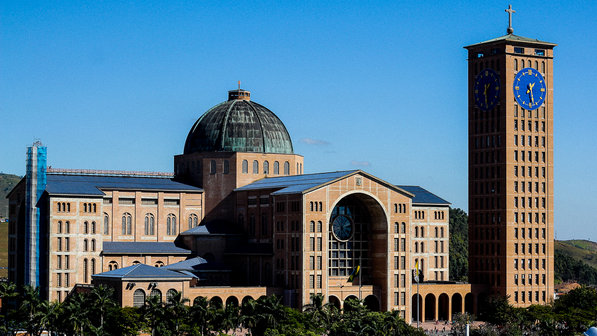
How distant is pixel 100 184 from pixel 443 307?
48.3 metres

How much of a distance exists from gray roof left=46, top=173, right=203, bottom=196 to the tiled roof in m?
8.56

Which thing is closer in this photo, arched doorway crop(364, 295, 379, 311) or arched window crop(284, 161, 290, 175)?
arched doorway crop(364, 295, 379, 311)

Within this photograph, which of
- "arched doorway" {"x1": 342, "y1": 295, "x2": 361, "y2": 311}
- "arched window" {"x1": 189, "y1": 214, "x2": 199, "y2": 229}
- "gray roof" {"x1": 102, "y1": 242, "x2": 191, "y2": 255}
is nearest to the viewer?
"arched doorway" {"x1": 342, "y1": 295, "x2": 361, "y2": 311}

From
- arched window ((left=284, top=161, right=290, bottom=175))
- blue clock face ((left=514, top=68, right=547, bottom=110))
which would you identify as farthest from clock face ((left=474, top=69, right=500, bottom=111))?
arched window ((left=284, top=161, right=290, bottom=175))

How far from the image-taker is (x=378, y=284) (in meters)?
134

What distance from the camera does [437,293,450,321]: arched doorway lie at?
467 ft

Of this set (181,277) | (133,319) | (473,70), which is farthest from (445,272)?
(133,319)

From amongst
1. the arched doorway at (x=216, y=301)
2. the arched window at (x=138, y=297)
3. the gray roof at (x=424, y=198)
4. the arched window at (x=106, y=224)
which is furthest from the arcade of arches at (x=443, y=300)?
the arched window at (x=106, y=224)

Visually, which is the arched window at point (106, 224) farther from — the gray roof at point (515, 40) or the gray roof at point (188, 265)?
the gray roof at point (515, 40)

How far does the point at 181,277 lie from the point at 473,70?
1998 inches

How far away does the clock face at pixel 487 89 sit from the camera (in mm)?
142125

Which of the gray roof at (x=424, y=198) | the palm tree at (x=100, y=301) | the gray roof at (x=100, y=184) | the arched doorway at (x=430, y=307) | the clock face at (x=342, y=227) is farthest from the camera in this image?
the gray roof at (x=424, y=198)

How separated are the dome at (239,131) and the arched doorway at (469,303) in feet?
103

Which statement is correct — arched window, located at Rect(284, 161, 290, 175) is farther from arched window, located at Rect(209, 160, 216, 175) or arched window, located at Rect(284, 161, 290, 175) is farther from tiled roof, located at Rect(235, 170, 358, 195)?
arched window, located at Rect(209, 160, 216, 175)
